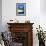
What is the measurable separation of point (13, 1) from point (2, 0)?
45 centimetres

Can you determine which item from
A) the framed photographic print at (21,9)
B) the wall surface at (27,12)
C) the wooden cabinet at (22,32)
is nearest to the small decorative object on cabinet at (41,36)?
the wall surface at (27,12)

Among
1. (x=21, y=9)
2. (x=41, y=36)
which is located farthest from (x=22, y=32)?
(x=21, y=9)

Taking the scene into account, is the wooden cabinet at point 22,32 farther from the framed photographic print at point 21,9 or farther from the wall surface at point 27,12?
the framed photographic print at point 21,9

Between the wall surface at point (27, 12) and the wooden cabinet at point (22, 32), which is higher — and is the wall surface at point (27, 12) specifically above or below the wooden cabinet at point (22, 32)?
above

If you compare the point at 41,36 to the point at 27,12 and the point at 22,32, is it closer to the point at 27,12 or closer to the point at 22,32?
the point at 22,32

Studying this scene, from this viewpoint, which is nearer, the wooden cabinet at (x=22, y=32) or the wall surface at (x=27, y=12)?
the wooden cabinet at (x=22, y=32)

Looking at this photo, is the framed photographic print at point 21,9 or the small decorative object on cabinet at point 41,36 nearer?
the small decorative object on cabinet at point 41,36

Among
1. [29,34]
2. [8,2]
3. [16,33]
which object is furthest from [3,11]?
[29,34]

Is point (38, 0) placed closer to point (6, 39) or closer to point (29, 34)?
point (29, 34)

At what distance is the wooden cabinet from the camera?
5852 millimetres

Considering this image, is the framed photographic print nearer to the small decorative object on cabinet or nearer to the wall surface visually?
the wall surface

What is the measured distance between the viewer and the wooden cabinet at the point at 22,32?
585 cm

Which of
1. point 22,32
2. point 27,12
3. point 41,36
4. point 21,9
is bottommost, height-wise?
point 41,36

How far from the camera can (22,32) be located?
593 centimetres
